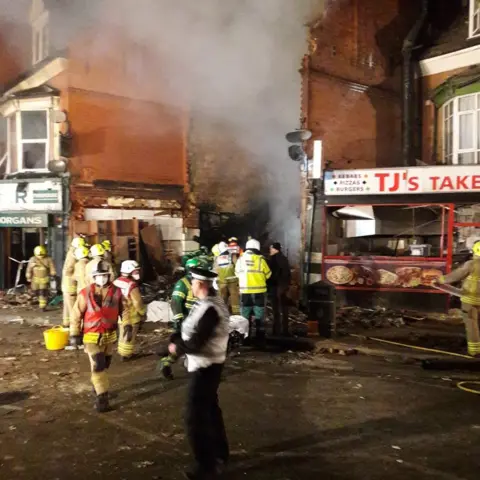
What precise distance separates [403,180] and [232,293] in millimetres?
4153

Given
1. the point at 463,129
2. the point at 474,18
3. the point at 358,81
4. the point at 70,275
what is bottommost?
the point at 70,275

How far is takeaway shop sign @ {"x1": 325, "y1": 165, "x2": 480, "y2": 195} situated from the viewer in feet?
31.0

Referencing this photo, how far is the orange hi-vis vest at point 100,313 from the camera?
15.6ft

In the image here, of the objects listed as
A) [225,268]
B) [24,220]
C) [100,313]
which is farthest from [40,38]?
[100,313]

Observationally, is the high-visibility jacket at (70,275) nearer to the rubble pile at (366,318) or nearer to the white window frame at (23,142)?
the rubble pile at (366,318)

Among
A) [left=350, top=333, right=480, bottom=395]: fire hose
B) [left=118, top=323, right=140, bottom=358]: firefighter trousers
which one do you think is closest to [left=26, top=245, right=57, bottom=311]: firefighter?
[left=118, top=323, right=140, bottom=358]: firefighter trousers

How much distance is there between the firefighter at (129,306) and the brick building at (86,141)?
5906 millimetres

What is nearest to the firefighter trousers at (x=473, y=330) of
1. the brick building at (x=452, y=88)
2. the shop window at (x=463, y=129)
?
the shop window at (x=463, y=129)

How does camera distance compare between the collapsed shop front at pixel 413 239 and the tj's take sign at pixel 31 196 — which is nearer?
the collapsed shop front at pixel 413 239

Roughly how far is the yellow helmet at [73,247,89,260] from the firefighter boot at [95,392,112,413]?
3.50 meters

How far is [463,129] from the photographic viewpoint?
12062mm

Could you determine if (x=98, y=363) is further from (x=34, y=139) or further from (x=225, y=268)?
(x=34, y=139)

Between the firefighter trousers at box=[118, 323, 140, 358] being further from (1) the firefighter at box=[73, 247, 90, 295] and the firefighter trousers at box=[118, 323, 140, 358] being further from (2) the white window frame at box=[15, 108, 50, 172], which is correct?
(2) the white window frame at box=[15, 108, 50, 172]

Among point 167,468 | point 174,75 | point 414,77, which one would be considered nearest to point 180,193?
point 174,75
